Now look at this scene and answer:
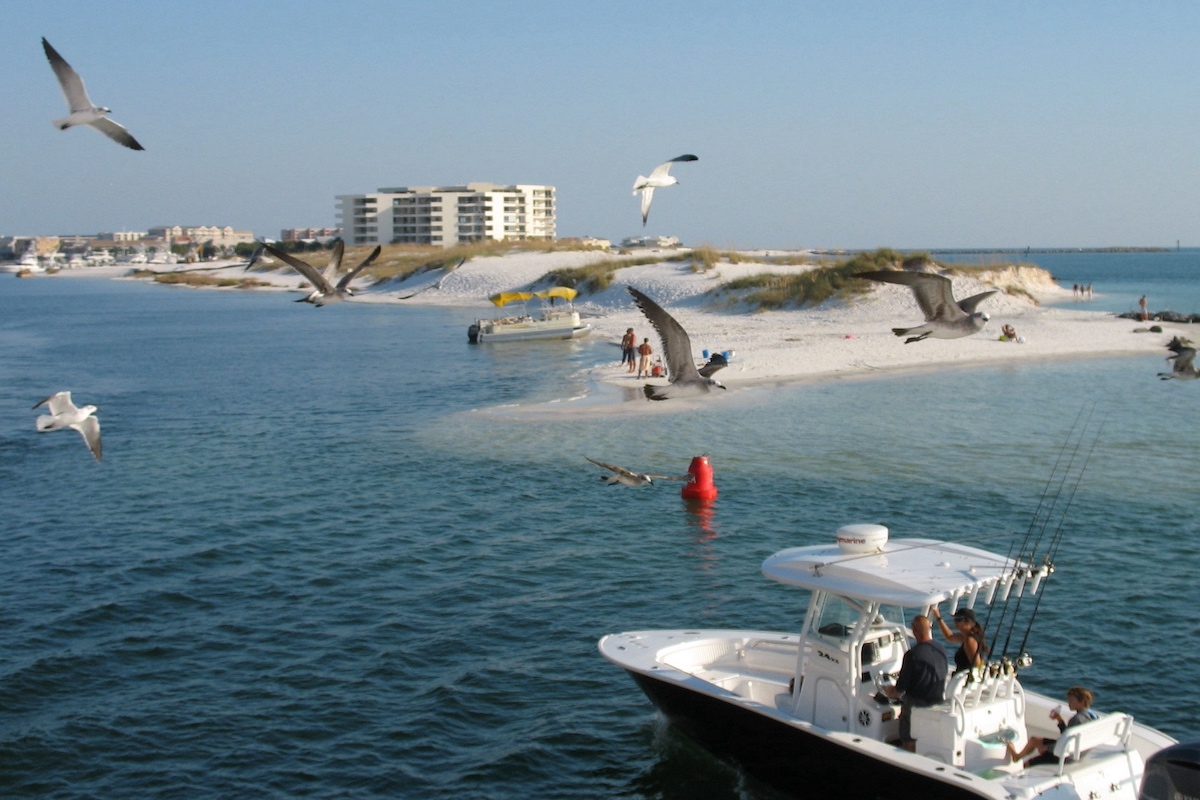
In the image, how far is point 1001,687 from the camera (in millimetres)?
11758

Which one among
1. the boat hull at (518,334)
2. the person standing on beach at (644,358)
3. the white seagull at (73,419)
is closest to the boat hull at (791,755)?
the white seagull at (73,419)

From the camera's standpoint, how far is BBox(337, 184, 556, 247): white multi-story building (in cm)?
17362

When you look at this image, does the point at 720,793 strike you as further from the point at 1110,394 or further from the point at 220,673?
the point at 1110,394

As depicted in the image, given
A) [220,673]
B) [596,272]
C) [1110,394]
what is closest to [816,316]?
[1110,394]

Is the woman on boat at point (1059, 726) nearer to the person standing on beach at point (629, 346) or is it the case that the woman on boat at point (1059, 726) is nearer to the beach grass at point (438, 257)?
the person standing on beach at point (629, 346)

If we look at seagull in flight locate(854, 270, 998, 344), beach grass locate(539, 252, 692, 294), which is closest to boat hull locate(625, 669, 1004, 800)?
seagull in flight locate(854, 270, 998, 344)

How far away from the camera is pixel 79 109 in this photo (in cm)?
1441

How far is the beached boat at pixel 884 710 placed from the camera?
11109mm

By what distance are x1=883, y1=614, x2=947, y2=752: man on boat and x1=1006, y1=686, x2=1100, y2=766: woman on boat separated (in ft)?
2.82

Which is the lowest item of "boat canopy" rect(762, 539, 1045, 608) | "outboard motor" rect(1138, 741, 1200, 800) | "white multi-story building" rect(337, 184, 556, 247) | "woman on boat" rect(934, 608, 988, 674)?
"outboard motor" rect(1138, 741, 1200, 800)

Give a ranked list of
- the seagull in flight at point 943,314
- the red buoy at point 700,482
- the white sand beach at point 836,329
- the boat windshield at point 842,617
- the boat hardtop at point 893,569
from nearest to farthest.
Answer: the boat hardtop at point 893,569, the boat windshield at point 842,617, the seagull in flight at point 943,314, the red buoy at point 700,482, the white sand beach at point 836,329

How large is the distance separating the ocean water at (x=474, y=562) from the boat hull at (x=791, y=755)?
0.53 m

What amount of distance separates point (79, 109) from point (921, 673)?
430 inches

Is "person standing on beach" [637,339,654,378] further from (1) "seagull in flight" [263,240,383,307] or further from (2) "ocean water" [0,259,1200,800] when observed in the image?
(1) "seagull in flight" [263,240,383,307]
